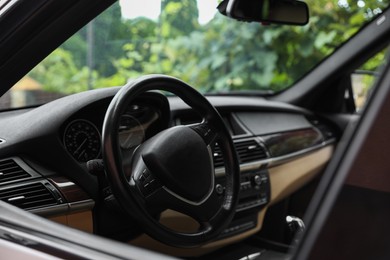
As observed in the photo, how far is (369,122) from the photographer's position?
90cm

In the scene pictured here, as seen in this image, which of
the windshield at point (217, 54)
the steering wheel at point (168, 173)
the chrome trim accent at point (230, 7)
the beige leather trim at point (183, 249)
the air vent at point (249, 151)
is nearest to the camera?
the steering wheel at point (168, 173)

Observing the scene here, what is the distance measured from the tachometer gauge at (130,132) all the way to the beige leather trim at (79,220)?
31 cm

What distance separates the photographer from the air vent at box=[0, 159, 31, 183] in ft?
6.75

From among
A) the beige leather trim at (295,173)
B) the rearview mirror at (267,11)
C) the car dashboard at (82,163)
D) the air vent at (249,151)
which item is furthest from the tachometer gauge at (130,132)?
the beige leather trim at (295,173)

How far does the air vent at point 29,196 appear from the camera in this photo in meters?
2.00

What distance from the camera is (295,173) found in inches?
140

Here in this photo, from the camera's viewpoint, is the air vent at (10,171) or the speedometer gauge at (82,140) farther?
the speedometer gauge at (82,140)

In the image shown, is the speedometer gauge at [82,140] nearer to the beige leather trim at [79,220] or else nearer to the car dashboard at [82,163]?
the car dashboard at [82,163]

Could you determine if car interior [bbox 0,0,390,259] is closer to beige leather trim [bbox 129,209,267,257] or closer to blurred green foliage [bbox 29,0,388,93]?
beige leather trim [bbox 129,209,267,257]

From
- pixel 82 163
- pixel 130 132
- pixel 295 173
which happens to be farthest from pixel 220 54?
pixel 82 163

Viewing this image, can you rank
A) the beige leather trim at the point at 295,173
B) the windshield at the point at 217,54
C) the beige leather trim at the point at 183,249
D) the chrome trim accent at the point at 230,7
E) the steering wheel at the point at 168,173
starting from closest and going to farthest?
the steering wheel at the point at 168,173 → the chrome trim accent at the point at 230,7 → the beige leather trim at the point at 183,249 → the beige leather trim at the point at 295,173 → the windshield at the point at 217,54

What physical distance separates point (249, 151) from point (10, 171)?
1.45 m

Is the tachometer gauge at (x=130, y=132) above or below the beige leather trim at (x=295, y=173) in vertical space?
above

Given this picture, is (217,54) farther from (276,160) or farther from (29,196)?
(29,196)
